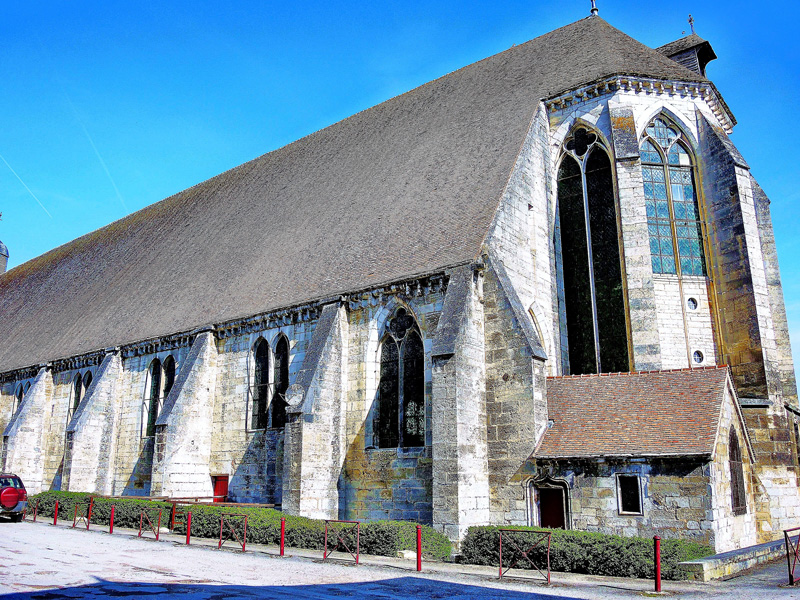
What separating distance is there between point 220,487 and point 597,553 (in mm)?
13174

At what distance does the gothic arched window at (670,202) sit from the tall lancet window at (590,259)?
3.71 feet

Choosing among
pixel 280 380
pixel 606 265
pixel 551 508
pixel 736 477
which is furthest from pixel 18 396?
pixel 736 477

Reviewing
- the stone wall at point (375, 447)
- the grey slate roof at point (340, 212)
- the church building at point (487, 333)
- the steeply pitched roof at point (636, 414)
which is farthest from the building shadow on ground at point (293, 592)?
the grey slate roof at point (340, 212)

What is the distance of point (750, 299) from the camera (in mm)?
18578

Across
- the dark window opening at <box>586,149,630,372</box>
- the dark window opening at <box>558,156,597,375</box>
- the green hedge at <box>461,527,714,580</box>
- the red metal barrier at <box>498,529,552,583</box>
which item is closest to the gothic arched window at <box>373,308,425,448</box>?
the green hedge at <box>461,527,714,580</box>

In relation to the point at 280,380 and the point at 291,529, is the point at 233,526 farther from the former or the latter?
the point at 280,380

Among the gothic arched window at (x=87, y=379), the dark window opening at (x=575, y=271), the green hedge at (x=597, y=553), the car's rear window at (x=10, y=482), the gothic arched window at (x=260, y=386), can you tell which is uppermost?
the dark window opening at (x=575, y=271)

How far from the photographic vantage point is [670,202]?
2030 centimetres

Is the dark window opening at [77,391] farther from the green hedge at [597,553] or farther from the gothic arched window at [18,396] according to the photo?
the green hedge at [597,553]

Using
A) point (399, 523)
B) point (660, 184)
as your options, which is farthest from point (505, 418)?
point (660, 184)

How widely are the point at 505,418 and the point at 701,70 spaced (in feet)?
55.1

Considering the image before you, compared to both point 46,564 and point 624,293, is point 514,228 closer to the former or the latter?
point 624,293

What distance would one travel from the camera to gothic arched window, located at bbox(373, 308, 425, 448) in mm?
17219

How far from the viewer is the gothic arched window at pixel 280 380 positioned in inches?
798
